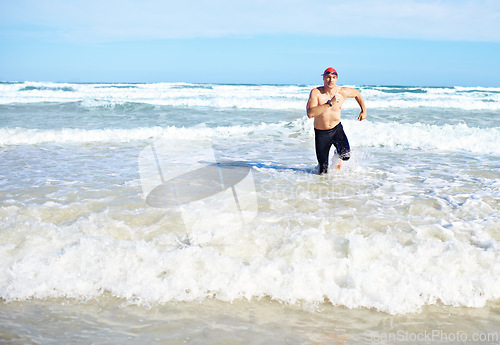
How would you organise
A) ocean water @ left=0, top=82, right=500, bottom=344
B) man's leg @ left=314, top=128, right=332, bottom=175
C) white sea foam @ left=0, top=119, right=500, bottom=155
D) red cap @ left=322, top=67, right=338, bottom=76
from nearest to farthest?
1. ocean water @ left=0, top=82, right=500, bottom=344
2. red cap @ left=322, top=67, right=338, bottom=76
3. man's leg @ left=314, top=128, right=332, bottom=175
4. white sea foam @ left=0, top=119, right=500, bottom=155

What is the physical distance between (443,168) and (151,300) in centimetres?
616

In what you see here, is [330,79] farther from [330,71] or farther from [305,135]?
[305,135]

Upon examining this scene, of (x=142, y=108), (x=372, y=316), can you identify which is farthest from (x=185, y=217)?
(x=142, y=108)

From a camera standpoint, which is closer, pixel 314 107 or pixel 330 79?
pixel 314 107

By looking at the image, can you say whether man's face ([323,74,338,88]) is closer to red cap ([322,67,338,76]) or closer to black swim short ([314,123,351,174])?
red cap ([322,67,338,76])

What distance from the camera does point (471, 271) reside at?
3375 millimetres

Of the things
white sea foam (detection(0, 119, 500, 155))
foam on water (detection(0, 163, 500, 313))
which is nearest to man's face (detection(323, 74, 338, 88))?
foam on water (detection(0, 163, 500, 313))

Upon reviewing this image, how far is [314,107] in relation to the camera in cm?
557

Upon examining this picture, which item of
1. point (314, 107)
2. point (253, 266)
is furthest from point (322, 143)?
point (253, 266)

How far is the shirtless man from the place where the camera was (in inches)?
234

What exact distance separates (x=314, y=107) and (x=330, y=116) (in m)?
0.83

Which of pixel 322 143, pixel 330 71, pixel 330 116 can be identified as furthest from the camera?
pixel 322 143

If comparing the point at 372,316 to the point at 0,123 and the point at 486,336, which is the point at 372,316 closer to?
the point at 486,336

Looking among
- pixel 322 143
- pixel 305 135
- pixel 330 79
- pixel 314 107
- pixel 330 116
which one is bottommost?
pixel 305 135
